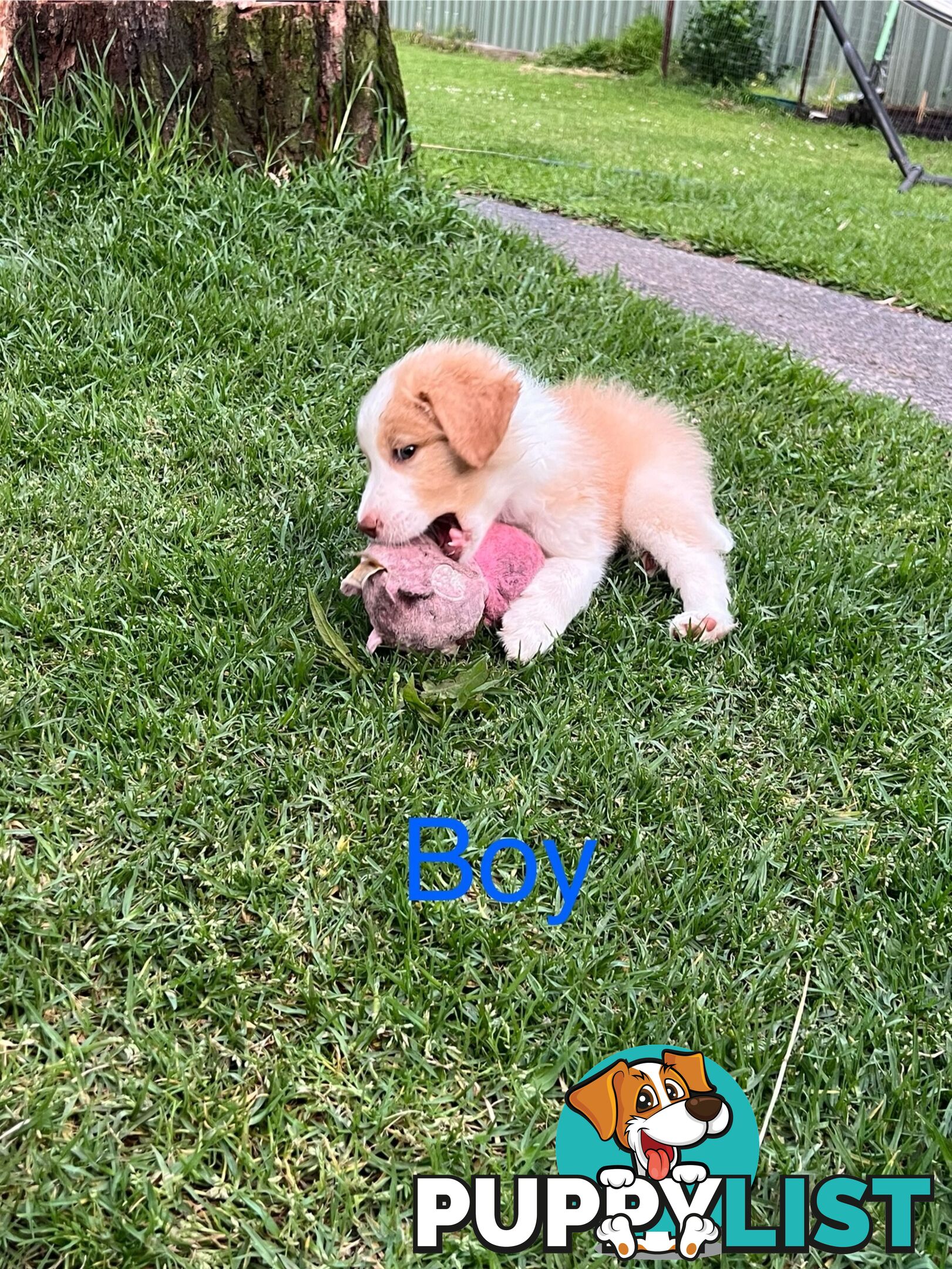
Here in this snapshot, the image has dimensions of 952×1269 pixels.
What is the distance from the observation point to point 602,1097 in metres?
1.47

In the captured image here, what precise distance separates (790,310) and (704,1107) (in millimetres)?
4491

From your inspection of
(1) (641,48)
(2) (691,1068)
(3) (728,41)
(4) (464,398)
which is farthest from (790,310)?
(1) (641,48)

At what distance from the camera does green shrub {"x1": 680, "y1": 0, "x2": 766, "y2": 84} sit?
16.9 meters

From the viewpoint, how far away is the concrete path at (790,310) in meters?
4.50

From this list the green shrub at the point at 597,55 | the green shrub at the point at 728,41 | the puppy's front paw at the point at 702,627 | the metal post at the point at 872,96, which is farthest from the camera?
the green shrub at the point at 597,55

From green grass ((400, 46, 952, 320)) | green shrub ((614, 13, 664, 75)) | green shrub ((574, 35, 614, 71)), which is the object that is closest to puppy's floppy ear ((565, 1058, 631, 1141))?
green grass ((400, 46, 952, 320))

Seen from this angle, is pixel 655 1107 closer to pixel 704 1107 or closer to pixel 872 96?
pixel 704 1107

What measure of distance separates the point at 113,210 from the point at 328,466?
176cm

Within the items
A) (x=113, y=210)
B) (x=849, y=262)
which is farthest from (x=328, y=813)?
(x=849, y=262)

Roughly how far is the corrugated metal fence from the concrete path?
9.61 meters

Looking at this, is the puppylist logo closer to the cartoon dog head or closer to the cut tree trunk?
the cartoon dog head

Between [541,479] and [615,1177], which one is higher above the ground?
[541,479]

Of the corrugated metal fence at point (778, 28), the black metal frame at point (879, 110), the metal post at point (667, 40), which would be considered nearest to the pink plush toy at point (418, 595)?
the black metal frame at point (879, 110)

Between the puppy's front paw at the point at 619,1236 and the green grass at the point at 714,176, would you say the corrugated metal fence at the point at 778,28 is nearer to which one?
the green grass at the point at 714,176
